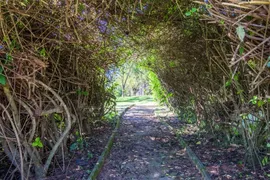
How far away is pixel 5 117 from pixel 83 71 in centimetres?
209

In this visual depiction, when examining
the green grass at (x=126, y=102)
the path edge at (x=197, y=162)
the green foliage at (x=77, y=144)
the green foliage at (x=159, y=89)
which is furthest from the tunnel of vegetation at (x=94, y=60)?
the green grass at (x=126, y=102)

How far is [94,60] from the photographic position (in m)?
5.34

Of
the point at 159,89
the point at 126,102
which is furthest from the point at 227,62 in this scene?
the point at 126,102

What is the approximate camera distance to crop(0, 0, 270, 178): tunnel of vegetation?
8.63ft

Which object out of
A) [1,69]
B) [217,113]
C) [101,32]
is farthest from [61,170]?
[217,113]

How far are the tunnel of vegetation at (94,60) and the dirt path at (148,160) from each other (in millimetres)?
930

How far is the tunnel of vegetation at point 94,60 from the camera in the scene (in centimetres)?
263

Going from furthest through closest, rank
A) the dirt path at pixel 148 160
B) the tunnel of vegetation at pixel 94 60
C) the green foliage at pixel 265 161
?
the dirt path at pixel 148 160 → the green foliage at pixel 265 161 → the tunnel of vegetation at pixel 94 60

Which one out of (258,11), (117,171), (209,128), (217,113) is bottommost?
(117,171)

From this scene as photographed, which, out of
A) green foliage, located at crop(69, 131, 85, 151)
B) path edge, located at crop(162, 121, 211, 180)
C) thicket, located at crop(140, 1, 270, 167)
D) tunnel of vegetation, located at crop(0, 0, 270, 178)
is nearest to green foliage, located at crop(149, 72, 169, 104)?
thicket, located at crop(140, 1, 270, 167)

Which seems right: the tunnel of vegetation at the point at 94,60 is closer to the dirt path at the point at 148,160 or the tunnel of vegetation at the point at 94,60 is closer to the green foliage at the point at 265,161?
the green foliage at the point at 265,161

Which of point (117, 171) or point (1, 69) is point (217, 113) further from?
point (1, 69)

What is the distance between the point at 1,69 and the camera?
3.01 m

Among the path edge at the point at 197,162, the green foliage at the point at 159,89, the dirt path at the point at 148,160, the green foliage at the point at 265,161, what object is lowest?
the dirt path at the point at 148,160
